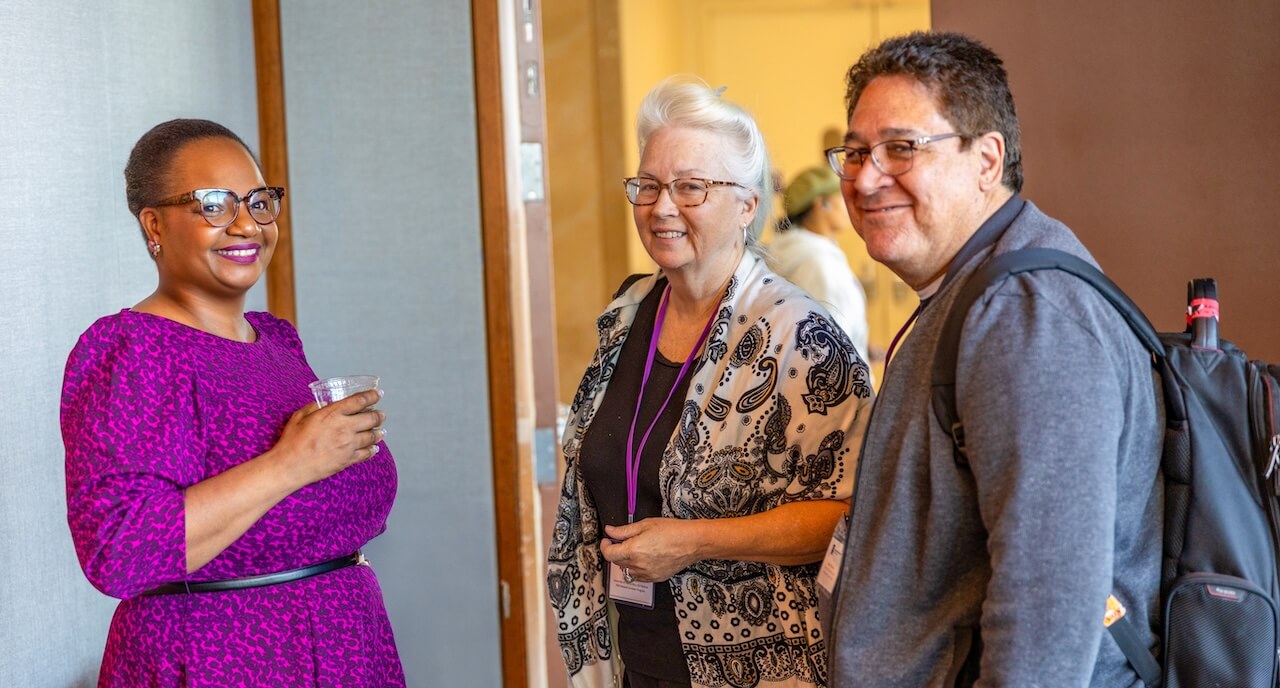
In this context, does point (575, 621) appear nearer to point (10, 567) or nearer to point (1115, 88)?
point (10, 567)

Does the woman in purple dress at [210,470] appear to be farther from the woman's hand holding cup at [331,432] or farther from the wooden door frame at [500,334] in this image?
the wooden door frame at [500,334]

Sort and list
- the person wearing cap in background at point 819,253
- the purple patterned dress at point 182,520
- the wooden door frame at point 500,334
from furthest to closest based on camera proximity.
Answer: the person wearing cap in background at point 819,253
the wooden door frame at point 500,334
the purple patterned dress at point 182,520

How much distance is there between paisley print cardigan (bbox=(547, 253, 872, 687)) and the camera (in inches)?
68.7

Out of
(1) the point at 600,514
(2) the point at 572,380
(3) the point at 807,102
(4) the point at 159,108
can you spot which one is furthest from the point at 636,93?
(1) the point at 600,514

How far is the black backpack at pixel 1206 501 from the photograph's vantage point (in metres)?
1.21

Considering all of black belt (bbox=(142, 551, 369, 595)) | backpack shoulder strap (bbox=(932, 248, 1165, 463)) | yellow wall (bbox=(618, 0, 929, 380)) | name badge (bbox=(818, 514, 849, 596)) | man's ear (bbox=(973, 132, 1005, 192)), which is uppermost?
yellow wall (bbox=(618, 0, 929, 380))

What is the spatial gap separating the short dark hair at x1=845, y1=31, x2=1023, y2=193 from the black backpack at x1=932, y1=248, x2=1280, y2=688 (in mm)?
180

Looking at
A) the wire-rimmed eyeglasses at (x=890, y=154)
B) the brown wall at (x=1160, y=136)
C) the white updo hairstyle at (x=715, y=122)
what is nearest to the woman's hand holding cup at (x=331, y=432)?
the white updo hairstyle at (x=715, y=122)

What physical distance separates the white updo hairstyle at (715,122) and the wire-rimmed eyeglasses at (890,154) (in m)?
0.53

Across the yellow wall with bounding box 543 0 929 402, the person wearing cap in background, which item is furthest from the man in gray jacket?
the person wearing cap in background

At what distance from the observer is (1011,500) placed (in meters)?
1.14

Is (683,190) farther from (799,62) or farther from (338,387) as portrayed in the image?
(799,62)

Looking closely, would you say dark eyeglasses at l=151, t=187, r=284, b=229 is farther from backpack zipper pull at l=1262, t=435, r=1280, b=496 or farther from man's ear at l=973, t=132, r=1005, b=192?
backpack zipper pull at l=1262, t=435, r=1280, b=496

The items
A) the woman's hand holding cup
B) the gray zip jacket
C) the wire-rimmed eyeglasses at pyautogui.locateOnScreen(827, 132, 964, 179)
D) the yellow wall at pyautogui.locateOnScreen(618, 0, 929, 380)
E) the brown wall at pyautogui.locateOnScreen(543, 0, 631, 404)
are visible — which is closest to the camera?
the gray zip jacket
